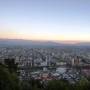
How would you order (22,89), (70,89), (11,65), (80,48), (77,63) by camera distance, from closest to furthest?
(22,89), (70,89), (11,65), (77,63), (80,48)

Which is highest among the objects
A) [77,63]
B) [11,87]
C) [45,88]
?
[11,87]

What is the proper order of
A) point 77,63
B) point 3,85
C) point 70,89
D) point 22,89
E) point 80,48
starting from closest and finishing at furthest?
point 3,85 < point 22,89 < point 70,89 < point 77,63 < point 80,48

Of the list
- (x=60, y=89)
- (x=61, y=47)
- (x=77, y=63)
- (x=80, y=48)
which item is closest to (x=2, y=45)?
(x=61, y=47)

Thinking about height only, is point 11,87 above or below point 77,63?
above

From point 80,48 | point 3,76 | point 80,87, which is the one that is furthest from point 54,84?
point 80,48

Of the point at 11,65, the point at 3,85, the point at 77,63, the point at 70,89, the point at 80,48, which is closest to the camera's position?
the point at 3,85

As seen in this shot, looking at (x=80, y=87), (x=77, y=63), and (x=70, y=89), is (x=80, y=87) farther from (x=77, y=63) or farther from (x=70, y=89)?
(x=77, y=63)

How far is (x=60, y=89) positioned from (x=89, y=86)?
122 centimetres

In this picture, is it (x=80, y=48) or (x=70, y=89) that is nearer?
(x=70, y=89)

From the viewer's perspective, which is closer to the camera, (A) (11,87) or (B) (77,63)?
(A) (11,87)

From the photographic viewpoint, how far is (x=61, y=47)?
67.6 meters

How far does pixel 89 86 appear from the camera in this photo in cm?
849

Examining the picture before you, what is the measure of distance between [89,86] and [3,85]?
12.2ft

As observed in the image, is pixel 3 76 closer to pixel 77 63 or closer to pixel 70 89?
pixel 70 89
